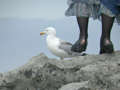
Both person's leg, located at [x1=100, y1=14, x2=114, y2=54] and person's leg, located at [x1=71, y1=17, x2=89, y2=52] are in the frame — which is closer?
person's leg, located at [x1=100, y1=14, x2=114, y2=54]

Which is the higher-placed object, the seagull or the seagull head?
the seagull head

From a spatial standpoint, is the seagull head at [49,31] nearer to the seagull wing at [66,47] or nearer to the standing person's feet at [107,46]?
the seagull wing at [66,47]

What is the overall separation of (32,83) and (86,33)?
3.22 feet

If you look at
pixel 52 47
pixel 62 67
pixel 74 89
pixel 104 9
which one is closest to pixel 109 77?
pixel 74 89

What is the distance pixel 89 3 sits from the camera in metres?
4.15

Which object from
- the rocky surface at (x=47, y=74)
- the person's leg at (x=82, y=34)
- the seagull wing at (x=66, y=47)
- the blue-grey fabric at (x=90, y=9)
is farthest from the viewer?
the seagull wing at (x=66, y=47)

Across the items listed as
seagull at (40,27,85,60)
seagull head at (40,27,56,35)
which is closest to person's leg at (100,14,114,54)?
seagull at (40,27,85,60)

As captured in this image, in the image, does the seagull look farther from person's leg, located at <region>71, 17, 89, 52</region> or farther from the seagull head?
person's leg, located at <region>71, 17, 89, 52</region>

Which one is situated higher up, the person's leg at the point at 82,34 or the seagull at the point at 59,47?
the person's leg at the point at 82,34

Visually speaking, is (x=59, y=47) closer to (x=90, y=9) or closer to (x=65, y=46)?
(x=65, y=46)

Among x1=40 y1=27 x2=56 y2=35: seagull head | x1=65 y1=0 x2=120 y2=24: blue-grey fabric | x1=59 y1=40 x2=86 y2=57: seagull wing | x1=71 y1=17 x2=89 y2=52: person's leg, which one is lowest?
x1=59 y1=40 x2=86 y2=57: seagull wing

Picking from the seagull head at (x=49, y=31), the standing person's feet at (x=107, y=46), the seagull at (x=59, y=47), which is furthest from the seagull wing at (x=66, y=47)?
the standing person's feet at (x=107, y=46)

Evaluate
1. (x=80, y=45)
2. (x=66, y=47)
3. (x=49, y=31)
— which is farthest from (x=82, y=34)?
(x=49, y=31)

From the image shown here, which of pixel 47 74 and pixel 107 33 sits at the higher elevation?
pixel 107 33
